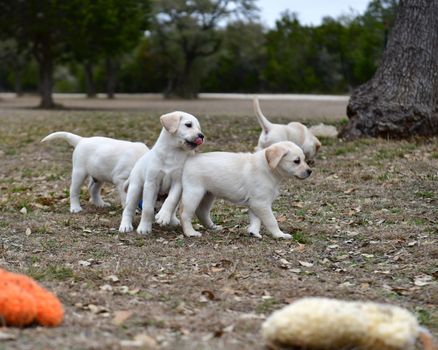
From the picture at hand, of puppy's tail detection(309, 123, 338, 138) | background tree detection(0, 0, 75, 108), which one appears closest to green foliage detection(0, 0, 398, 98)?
background tree detection(0, 0, 75, 108)

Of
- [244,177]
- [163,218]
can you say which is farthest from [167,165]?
[244,177]

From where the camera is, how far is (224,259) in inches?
254

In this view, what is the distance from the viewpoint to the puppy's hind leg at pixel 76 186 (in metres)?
8.61

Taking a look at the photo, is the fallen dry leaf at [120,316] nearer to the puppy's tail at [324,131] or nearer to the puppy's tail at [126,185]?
the puppy's tail at [126,185]

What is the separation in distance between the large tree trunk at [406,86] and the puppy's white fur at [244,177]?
6.81 meters

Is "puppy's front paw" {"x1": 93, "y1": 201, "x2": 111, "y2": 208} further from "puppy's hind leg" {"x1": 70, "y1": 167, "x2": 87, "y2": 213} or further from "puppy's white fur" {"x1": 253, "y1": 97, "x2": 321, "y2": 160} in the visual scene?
"puppy's white fur" {"x1": 253, "y1": 97, "x2": 321, "y2": 160}

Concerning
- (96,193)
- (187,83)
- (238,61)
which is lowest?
(187,83)

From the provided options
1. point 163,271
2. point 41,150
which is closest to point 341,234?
point 163,271

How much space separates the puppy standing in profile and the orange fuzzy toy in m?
2.76

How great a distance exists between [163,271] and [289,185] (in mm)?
4552

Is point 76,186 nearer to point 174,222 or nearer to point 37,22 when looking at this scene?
point 174,222

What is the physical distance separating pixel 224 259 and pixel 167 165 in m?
1.24

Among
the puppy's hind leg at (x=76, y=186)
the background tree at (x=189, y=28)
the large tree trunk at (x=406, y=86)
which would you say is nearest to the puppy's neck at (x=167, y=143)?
the puppy's hind leg at (x=76, y=186)

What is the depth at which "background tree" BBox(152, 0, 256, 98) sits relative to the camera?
50.1 metres
